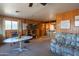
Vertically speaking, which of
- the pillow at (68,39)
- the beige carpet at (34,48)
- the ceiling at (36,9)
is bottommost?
the beige carpet at (34,48)

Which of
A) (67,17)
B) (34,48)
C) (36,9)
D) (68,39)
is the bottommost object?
(34,48)

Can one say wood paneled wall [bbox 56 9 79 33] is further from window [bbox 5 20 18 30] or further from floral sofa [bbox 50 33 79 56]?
window [bbox 5 20 18 30]

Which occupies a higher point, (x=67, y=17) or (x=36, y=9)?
(x=36, y=9)

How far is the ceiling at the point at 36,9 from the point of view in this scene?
2.72 meters

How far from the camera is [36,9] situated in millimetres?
2820

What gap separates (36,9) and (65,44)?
971 millimetres

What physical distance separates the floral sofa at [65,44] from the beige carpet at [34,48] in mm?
131

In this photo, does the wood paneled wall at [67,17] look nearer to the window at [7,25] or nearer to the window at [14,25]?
the window at [14,25]

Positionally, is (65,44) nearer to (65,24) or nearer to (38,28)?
(65,24)

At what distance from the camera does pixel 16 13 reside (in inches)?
109

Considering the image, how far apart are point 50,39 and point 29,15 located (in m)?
0.69

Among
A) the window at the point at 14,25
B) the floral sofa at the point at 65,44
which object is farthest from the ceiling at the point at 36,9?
the floral sofa at the point at 65,44

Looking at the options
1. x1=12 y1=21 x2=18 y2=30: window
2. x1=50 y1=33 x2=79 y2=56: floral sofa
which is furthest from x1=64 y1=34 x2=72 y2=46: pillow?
x1=12 y1=21 x2=18 y2=30: window

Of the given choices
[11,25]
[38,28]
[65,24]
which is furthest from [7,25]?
[65,24]
